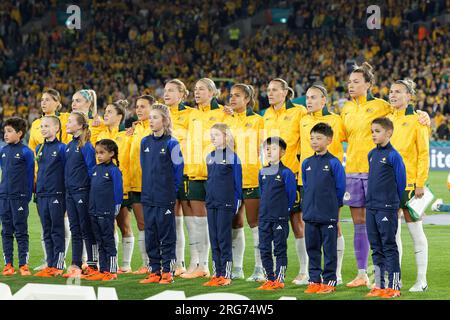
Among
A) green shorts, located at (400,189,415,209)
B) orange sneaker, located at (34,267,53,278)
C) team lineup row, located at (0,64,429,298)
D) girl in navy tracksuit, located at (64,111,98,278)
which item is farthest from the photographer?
orange sneaker, located at (34,267,53,278)

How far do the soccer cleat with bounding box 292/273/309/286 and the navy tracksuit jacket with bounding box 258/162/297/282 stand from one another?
391 millimetres

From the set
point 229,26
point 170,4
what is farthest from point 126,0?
point 229,26

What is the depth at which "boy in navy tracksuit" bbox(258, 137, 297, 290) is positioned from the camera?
10102 millimetres

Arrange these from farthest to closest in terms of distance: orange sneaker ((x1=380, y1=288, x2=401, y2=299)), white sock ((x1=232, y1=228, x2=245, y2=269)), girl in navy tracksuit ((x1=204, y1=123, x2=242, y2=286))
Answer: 1. white sock ((x1=232, y1=228, x2=245, y2=269))
2. girl in navy tracksuit ((x1=204, y1=123, x2=242, y2=286))
3. orange sneaker ((x1=380, y1=288, x2=401, y2=299))

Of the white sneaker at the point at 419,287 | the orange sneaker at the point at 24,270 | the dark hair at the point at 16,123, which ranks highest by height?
the dark hair at the point at 16,123

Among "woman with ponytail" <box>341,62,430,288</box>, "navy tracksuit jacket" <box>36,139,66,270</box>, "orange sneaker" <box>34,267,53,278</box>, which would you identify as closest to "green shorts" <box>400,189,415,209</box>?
"woman with ponytail" <box>341,62,430,288</box>

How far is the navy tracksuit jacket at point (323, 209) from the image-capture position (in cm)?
976

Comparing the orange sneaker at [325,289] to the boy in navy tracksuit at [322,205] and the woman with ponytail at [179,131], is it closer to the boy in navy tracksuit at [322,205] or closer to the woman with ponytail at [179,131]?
the boy in navy tracksuit at [322,205]

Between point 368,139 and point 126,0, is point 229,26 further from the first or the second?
point 368,139

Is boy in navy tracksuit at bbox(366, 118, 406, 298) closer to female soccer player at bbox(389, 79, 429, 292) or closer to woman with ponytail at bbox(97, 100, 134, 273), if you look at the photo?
female soccer player at bbox(389, 79, 429, 292)

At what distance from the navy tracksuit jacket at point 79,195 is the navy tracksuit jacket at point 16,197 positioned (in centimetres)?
65

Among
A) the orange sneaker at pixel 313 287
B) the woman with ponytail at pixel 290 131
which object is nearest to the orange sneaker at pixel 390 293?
the orange sneaker at pixel 313 287

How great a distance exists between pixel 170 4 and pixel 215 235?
31.9m
